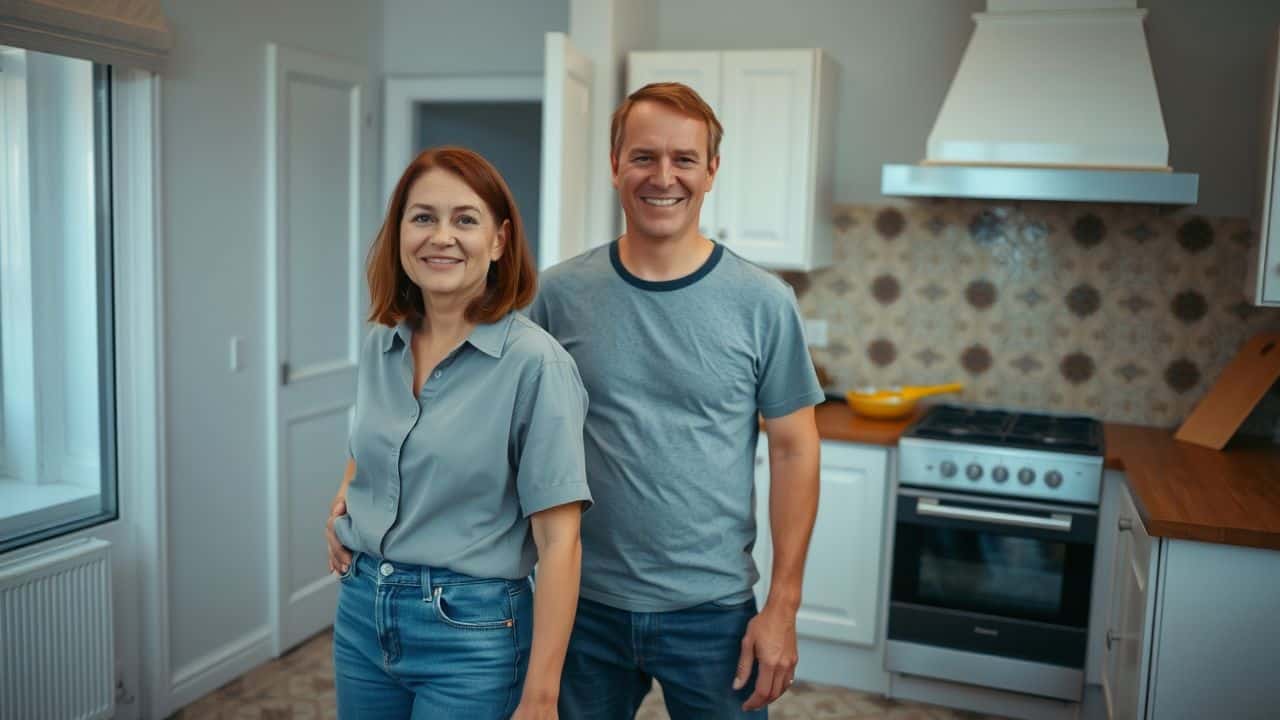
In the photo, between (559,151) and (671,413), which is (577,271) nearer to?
(671,413)

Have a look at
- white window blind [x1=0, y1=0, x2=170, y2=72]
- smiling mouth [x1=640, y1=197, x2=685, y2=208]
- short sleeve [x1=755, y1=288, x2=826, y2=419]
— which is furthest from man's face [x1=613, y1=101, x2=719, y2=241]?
white window blind [x1=0, y1=0, x2=170, y2=72]

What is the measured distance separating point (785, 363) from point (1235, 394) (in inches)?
93.0

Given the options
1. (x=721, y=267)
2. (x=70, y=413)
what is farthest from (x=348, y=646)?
(x=70, y=413)

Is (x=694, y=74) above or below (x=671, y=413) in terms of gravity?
above

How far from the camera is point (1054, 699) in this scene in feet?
A: 11.2

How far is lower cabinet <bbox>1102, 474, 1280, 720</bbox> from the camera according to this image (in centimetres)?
246

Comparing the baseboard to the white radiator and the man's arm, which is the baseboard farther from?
the man's arm

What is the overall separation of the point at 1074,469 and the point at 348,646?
2344mm

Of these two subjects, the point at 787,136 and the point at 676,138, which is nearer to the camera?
the point at 676,138

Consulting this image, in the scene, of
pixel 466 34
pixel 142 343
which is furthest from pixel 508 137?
pixel 142 343

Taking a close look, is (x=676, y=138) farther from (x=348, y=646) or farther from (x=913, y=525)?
(x=913, y=525)

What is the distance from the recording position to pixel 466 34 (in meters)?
4.22

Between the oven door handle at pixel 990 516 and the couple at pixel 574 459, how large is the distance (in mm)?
1672

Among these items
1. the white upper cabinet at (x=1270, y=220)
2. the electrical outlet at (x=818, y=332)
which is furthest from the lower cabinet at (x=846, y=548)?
the white upper cabinet at (x=1270, y=220)
